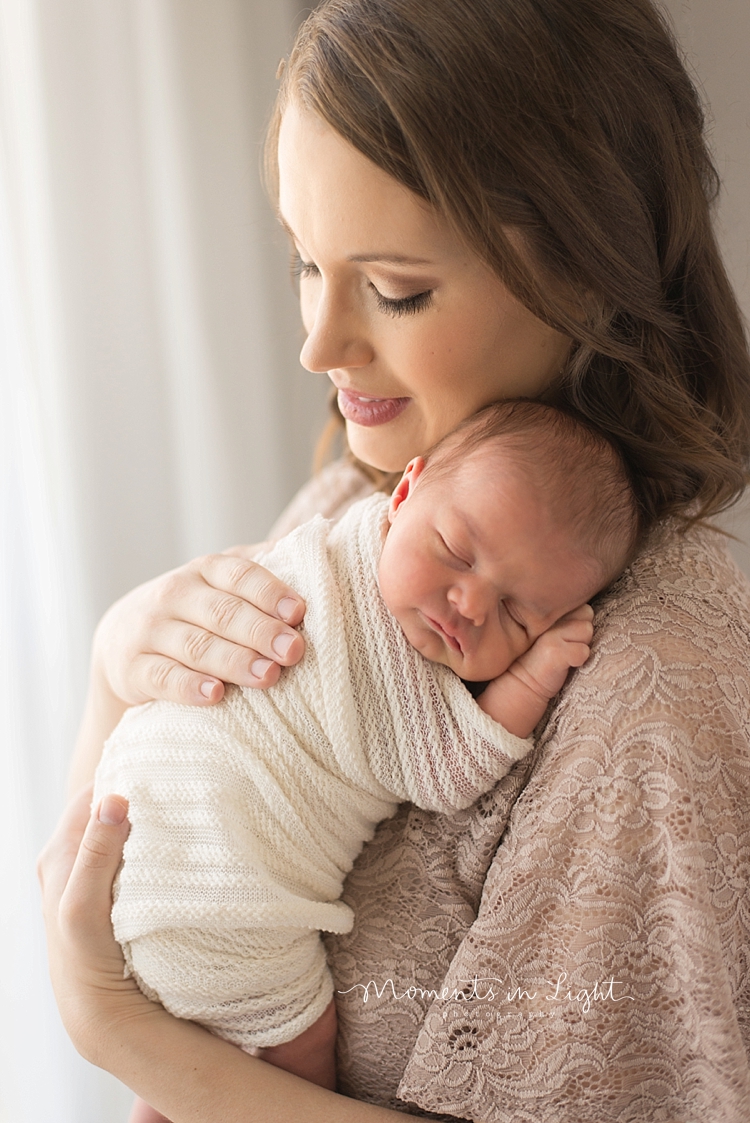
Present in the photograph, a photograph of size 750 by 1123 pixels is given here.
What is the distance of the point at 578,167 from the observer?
1094 millimetres

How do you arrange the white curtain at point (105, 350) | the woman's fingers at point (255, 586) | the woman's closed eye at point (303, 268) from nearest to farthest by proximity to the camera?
the woman's fingers at point (255, 586) → the woman's closed eye at point (303, 268) → the white curtain at point (105, 350)

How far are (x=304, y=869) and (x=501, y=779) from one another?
269 millimetres

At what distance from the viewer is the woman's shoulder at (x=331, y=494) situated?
1.78 meters

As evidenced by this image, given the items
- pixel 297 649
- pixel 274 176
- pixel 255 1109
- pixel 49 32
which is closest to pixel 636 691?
pixel 297 649

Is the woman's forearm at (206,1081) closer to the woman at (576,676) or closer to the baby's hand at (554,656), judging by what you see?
the woman at (576,676)

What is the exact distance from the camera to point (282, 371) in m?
2.62

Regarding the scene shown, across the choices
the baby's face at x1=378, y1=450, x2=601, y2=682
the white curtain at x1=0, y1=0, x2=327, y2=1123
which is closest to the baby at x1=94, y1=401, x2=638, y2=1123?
the baby's face at x1=378, y1=450, x2=601, y2=682

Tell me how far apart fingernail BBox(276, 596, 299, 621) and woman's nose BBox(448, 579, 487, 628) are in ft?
0.68

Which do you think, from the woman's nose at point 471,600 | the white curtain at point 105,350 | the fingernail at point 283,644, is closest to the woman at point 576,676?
the fingernail at point 283,644

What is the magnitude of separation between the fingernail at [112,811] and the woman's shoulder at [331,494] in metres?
0.73

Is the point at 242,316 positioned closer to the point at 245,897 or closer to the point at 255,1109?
the point at 245,897

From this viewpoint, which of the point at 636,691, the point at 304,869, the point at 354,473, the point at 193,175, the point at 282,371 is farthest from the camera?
the point at 282,371

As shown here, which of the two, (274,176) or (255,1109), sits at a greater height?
(274,176)

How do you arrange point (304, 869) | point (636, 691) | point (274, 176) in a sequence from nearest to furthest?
1. point (636, 691)
2. point (304, 869)
3. point (274, 176)
